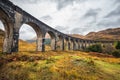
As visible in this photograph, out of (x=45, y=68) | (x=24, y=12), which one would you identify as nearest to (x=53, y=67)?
(x=45, y=68)

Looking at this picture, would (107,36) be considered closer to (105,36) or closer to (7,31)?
(105,36)

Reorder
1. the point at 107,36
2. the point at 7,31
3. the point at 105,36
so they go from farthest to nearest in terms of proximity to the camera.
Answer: the point at 107,36 → the point at 105,36 → the point at 7,31

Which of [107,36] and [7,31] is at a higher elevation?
Result: [107,36]

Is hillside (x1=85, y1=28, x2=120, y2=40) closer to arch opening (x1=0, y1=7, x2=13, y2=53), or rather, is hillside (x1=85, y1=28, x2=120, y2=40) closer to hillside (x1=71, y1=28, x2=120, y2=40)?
hillside (x1=71, y1=28, x2=120, y2=40)

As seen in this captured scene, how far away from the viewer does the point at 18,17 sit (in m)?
19.4

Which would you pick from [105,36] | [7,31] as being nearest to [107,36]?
[105,36]

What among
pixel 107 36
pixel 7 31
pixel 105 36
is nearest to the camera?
pixel 7 31

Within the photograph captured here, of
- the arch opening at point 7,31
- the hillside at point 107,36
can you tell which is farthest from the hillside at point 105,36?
the arch opening at point 7,31

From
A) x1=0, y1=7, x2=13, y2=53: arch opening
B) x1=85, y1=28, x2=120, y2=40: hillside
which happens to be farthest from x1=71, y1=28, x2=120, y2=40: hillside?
Result: x1=0, y1=7, x2=13, y2=53: arch opening

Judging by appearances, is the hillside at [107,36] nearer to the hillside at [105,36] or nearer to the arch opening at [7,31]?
the hillside at [105,36]

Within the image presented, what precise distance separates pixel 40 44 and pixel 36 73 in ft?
59.0

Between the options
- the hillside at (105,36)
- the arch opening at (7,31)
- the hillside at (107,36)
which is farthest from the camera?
the hillside at (105,36)

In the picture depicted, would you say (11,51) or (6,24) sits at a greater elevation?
(6,24)

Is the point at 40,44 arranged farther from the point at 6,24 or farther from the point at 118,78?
the point at 118,78
